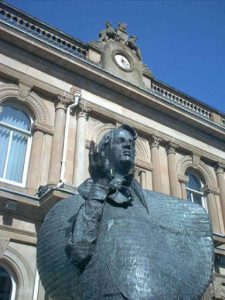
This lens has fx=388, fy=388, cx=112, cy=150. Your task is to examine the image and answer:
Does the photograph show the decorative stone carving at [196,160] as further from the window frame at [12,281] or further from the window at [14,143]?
the window frame at [12,281]

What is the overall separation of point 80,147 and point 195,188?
18.6 feet

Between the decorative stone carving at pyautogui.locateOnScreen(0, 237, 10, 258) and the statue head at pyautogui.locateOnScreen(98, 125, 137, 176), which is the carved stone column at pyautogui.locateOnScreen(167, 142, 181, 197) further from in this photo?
the statue head at pyautogui.locateOnScreen(98, 125, 137, 176)

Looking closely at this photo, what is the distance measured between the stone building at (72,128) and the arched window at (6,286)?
2cm

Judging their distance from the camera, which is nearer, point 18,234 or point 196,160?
point 18,234

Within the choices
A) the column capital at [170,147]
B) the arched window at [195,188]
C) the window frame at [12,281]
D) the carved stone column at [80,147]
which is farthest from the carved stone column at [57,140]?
the arched window at [195,188]

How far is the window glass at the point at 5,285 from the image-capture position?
28.2 ft

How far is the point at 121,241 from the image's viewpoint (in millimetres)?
1844

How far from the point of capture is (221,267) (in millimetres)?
12812

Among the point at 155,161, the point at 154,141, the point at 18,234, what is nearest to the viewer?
the point at 18,234

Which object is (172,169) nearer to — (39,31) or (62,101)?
(62,101)

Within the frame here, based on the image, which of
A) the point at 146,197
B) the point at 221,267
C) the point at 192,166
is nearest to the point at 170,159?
the point at 192,166

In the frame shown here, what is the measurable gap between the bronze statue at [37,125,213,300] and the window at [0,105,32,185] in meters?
8.65

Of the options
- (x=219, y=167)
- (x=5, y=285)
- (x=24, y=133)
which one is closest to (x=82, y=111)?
(x=24, y=133)

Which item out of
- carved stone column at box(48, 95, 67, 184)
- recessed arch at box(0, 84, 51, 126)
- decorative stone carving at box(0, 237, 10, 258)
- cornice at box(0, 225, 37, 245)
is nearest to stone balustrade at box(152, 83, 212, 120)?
carved stone column at box(48, 95, 67, 184)
